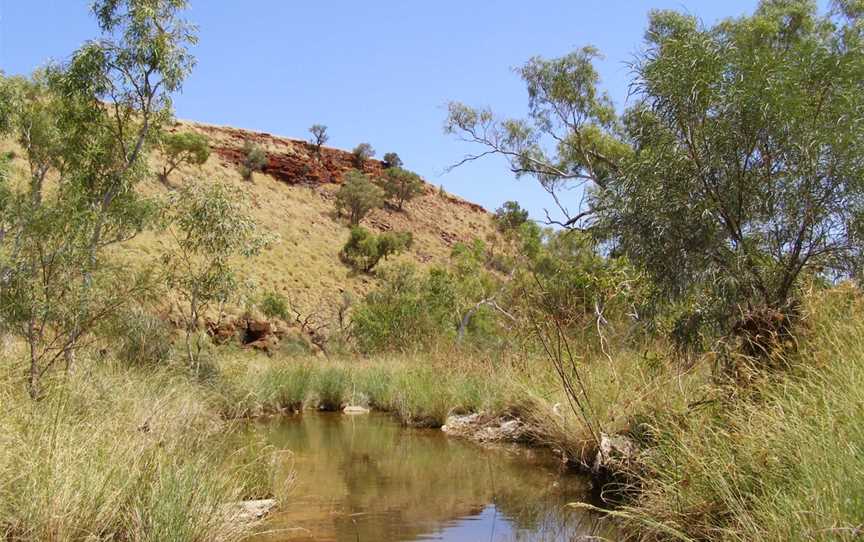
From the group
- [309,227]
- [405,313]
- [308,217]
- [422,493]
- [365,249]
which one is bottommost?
[422,493]

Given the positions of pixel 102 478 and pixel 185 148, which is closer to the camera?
pixel 102 478

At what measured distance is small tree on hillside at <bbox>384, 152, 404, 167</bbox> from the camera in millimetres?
77625

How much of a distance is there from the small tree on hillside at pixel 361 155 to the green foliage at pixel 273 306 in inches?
1509

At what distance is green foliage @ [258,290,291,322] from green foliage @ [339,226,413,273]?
1356 centimetres

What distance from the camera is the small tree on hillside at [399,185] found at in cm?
6831

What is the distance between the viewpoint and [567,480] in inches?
366

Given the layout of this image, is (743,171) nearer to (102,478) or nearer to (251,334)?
(102,478)

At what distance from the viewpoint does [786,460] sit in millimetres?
4766

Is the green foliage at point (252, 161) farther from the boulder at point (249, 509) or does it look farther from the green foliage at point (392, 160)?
the boulder at point (249, 509)

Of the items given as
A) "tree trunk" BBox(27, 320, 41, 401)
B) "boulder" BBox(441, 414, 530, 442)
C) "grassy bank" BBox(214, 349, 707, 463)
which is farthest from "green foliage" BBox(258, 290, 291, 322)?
"tree trunk" BBox(27, 320, 41, 401)

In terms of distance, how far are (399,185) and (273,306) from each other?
1329 inches

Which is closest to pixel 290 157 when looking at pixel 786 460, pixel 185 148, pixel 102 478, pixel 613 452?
pixel 185 148

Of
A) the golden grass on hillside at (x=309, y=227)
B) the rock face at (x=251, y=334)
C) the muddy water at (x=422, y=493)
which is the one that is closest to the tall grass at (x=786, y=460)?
the muddy water at (x=422, y=493)

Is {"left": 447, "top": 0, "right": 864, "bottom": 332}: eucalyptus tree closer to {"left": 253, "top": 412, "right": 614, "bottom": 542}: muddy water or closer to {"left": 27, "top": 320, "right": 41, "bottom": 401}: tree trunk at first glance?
{"left": 253, "top": 412, "right": 614, "bottom": 542}: muddy water
